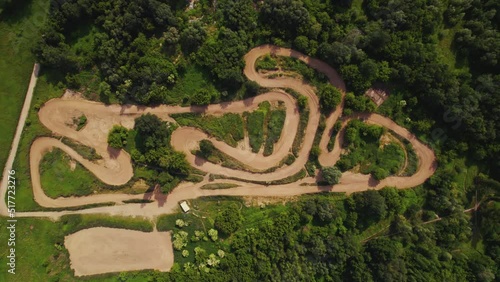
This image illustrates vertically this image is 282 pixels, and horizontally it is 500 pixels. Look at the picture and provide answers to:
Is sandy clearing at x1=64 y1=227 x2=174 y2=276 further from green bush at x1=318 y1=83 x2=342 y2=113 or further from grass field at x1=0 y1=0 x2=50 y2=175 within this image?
green bush at x1=318 y1=83 x2=342 y2=113

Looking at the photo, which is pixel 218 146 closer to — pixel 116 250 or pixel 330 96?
pixel 330 96

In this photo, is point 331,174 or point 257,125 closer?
point 331,174

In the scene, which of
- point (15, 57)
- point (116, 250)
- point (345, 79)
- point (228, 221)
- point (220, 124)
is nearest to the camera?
point (15, 57)

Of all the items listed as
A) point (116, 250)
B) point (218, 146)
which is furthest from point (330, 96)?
point (116, 250)

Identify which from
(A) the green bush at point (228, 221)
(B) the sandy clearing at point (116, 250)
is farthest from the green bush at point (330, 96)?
(B) the sandy clearing at point (116, 250)

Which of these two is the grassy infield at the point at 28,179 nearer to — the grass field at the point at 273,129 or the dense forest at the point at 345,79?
the dense forest at the point at 345,79

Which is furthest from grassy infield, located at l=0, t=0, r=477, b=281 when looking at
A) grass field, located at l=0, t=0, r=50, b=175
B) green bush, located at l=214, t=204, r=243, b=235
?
green bush, located at l=214, t=204, r=243, b=235
